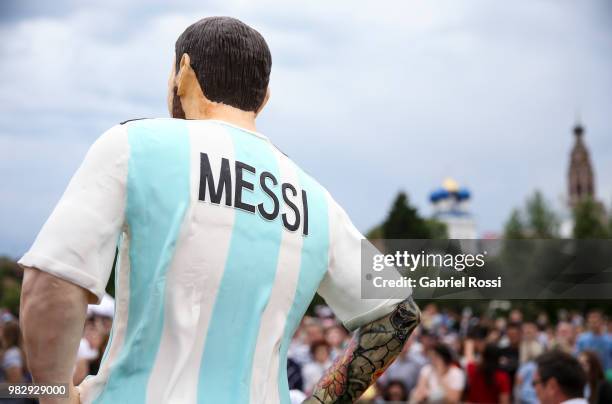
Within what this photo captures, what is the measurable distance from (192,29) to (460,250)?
1.15 meters

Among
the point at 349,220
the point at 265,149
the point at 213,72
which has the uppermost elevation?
the point at 213,72

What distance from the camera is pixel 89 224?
1581 mm

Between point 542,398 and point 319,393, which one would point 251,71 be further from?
point 542,398

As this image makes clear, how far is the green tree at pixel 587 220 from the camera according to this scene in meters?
51.9

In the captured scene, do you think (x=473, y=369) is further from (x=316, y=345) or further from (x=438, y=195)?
(x=438, y=195)

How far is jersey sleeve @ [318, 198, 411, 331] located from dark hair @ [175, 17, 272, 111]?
36cm

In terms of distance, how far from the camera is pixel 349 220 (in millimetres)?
2061

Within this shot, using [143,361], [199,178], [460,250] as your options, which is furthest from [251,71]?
[460,250]

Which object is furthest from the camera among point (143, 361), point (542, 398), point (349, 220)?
point (542, 398)

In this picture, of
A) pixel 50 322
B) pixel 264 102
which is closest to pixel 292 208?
pixel 264 102

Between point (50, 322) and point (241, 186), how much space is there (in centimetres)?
50

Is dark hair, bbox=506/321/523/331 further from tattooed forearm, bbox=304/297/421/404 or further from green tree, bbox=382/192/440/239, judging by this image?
green tree, bbox=382/192/440/239

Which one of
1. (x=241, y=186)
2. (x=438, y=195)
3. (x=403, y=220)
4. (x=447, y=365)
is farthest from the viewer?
(x=438, y=195)

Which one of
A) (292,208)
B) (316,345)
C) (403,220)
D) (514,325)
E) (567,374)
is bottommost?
(567,374)
